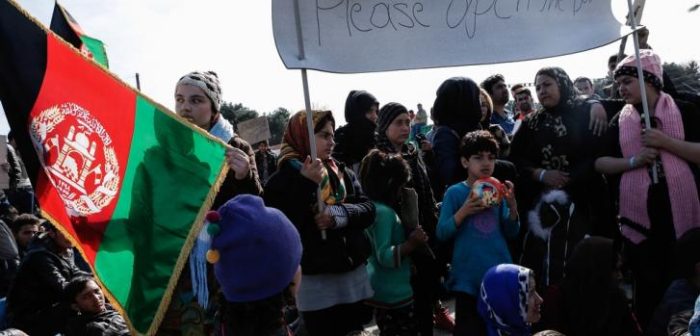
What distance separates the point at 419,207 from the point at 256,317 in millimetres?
2372

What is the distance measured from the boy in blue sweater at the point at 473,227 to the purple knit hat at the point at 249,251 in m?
1.84

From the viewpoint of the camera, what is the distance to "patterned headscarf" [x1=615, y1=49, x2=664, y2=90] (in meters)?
3.94

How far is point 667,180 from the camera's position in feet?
12.3

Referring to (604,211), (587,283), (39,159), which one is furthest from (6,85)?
(604,211)

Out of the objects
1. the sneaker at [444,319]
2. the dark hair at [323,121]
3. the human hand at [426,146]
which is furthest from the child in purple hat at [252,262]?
Answer: the human hand at [426,146]

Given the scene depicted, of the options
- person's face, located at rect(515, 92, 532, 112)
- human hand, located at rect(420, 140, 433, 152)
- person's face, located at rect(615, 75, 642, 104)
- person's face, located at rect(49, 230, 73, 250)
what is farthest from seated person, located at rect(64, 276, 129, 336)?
person's face, located at rect(515, 92, 532, 112)

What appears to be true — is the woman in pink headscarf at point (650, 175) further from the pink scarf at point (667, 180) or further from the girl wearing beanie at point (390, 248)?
the girl wearing beanie at point (390, 248)

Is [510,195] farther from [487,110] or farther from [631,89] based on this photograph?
[487,110]

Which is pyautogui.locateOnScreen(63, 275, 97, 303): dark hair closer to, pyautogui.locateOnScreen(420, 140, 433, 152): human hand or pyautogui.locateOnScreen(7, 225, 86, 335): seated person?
pyautogui.locateOnScreen(7, 225, 86, 335): seated person

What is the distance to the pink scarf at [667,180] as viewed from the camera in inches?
146

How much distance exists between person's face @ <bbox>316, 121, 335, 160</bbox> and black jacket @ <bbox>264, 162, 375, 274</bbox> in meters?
0.26

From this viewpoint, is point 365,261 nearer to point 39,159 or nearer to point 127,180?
point 127,180

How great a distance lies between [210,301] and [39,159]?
3.22ft

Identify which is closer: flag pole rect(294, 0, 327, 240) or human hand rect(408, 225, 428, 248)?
flag pole rect(294, 0, 327, 240)
